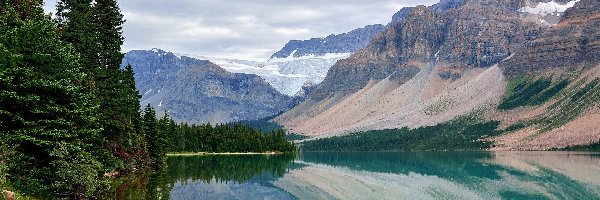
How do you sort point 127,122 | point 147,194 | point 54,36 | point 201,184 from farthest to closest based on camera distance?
1. point 201,184
2. point 127,122
3. point 147,194
4. point 54,36

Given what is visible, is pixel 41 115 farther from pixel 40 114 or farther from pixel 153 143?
pixel 153 143

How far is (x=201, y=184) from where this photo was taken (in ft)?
252

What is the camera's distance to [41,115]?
122 feet

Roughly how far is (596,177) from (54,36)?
91.0m

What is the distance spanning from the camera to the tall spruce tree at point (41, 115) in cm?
3488

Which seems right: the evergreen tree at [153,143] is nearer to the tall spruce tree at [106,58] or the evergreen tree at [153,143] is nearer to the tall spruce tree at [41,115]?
the tall spruce tree at [106,58]

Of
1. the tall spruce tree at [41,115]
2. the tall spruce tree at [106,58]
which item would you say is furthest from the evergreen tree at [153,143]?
the tall spruce tree at [41,115]

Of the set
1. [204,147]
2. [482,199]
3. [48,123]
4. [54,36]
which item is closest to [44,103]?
[48,123]

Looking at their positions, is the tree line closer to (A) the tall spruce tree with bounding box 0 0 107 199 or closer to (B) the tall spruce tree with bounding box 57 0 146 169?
(A) the tall spruce tree with bounding box 0 0 107 199

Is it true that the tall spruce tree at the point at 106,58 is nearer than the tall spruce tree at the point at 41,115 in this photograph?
No

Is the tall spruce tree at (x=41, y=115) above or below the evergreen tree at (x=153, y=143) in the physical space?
above

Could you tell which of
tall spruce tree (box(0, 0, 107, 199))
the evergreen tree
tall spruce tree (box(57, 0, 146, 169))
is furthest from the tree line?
the evergreen tree

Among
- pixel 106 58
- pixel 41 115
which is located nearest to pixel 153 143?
pixel 106 58

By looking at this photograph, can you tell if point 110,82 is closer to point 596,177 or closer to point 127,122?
point 127,122
